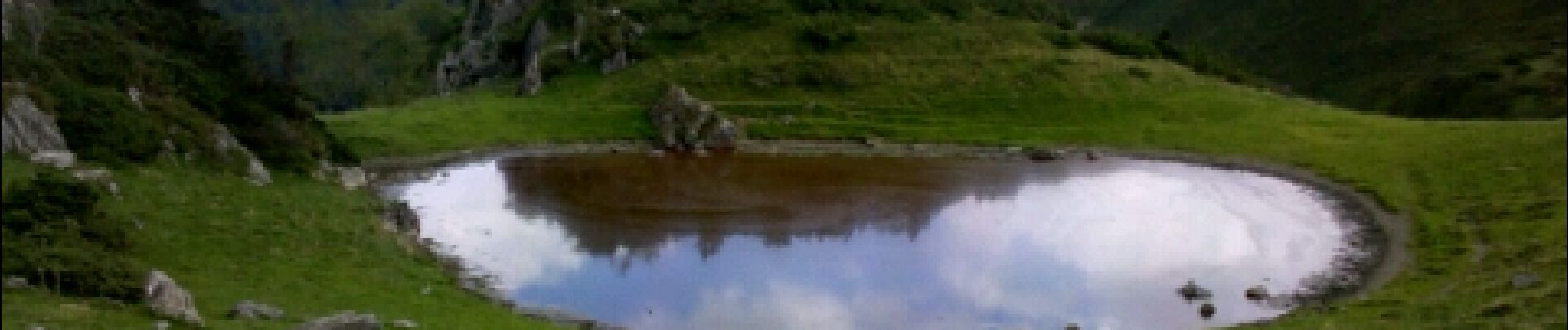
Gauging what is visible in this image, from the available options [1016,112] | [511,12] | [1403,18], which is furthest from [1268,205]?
[1403,18]

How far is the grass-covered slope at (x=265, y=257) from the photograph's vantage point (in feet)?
104

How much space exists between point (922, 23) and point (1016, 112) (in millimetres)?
17409

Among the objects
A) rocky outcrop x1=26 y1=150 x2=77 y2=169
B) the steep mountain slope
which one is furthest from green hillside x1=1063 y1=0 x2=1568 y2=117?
rocky outcrop x1=26 y1=150 x2=77 y2=169

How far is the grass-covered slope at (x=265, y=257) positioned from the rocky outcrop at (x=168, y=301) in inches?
14.7

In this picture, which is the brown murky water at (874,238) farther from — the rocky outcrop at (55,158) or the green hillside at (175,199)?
the rocky outcrop at (55,158)

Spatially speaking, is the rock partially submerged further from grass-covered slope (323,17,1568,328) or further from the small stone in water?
grass-covered slope (323,17,1568,328)

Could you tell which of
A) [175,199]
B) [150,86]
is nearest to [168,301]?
[175,199]

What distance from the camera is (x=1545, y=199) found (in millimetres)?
52875

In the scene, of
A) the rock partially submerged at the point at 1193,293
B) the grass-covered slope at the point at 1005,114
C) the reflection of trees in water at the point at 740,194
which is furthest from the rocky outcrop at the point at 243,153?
the rock partially submerged at the point at 1193,293

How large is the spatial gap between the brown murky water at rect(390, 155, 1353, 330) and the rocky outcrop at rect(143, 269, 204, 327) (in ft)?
56.2

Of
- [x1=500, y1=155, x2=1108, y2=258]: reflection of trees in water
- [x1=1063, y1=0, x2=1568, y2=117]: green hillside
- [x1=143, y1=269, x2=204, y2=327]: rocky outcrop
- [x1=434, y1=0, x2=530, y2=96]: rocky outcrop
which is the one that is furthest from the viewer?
[x1=1063, y1=0, x2=1568, y2=117]: green hillside

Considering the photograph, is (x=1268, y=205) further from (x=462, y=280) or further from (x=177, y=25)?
(x=177, y=25)

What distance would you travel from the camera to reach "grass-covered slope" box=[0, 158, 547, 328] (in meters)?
31.7

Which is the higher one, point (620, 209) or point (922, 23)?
point (922, 23)
